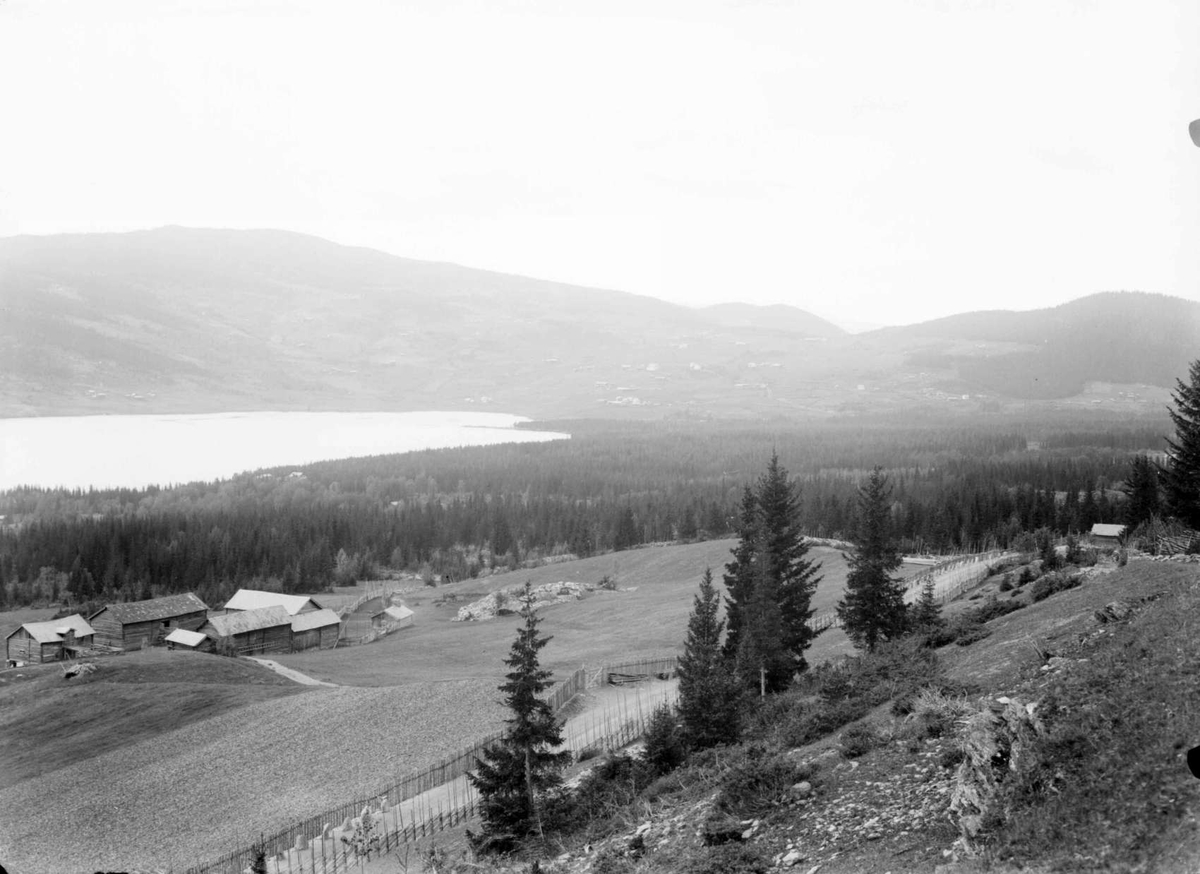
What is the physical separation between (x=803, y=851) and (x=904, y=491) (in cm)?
10674

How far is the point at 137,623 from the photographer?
2616 inches

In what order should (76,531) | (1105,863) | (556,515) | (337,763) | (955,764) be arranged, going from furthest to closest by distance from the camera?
(556,515)
(76,531)
(337,763)
(955,764)
(1105,863)

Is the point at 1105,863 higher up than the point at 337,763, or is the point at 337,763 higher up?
the point at 1105,863

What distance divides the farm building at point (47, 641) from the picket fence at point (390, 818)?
151ft

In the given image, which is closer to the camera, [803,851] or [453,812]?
[803,851]

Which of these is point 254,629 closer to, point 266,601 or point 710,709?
point 266,601

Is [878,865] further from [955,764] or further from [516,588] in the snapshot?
[516,588]

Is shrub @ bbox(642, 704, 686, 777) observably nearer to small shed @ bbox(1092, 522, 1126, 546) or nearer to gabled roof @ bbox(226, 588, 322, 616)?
small shed @ bbox(1092, 522, 1126, 546)

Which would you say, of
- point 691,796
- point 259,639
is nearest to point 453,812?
point 691,796

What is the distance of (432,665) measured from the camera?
6147 cm

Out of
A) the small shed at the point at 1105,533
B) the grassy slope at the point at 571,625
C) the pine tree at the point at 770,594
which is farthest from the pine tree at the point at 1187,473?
the grassy slope at the point at 571,625

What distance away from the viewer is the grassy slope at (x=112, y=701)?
40.7m

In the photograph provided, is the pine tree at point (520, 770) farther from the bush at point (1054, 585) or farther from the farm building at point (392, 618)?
the farm building at point (392, 618)

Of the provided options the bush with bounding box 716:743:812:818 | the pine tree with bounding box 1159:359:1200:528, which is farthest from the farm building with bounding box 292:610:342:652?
the pine tree with bounding box 1159:359:1200:528
